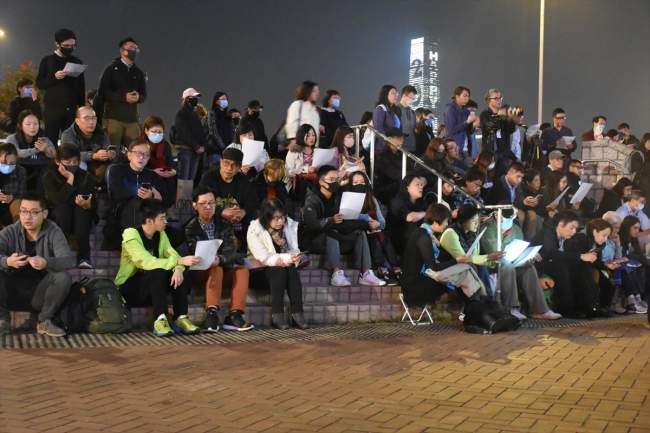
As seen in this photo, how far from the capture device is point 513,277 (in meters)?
10.5

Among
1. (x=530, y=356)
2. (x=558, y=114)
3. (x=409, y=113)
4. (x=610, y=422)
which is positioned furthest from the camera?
(x=558, y=114)

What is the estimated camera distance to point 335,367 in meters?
7.00

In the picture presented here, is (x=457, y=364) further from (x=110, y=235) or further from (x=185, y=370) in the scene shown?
(x=110, y=235)

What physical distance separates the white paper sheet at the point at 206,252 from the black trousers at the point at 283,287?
81cm

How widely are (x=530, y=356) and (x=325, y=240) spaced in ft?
11.3

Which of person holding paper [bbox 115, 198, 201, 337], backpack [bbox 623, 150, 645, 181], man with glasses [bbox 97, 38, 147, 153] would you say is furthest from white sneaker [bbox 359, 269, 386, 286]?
backpack [bbox 623, 150, 645, 181]

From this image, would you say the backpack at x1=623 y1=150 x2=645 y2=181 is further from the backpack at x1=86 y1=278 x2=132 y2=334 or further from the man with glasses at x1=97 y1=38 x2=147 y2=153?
the backpack at x1=86 y1=278 x2=132 y2=334

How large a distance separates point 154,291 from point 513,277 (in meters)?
4.73

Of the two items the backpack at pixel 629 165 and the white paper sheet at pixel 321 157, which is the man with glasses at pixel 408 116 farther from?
the backpack at pixel 629 165

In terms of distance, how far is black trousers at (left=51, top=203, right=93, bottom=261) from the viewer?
9.00m

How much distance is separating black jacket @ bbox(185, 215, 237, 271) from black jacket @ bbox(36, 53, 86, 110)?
3.34m

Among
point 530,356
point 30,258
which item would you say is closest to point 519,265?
point 530,356

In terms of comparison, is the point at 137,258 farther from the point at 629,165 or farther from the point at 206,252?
the point at 629,165

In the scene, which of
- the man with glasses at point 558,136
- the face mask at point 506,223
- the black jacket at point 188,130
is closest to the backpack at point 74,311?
the black jacket at point 188,130
